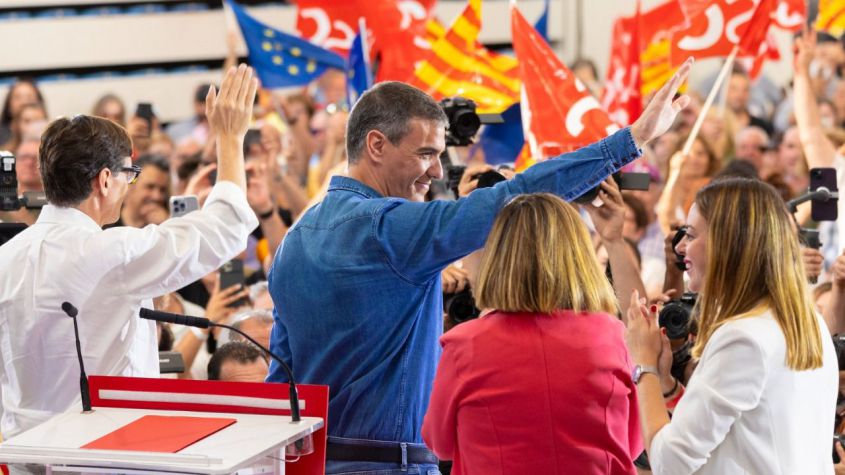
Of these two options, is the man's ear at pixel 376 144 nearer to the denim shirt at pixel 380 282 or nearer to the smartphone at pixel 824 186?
the denim shirt at pixel 380 282

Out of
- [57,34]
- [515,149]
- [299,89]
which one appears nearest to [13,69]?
[57,34]

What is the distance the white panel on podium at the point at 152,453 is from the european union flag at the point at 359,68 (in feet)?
13.1

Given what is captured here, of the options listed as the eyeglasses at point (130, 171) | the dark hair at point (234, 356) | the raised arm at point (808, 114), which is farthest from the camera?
the raised arm at point (808, 114)

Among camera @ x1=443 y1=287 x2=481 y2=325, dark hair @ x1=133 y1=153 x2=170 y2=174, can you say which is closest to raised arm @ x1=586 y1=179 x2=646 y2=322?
camera @ x1=443 y1=287 x2=481 y2=325

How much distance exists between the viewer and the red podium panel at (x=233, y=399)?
233 cm

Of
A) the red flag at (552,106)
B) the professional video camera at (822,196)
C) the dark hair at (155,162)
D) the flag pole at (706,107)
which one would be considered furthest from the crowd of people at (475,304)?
the dark hair at (155,162)

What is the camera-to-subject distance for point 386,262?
2.66 meters

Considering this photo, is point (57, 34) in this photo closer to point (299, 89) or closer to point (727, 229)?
point (299, 89)

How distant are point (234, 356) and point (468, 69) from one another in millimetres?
2155

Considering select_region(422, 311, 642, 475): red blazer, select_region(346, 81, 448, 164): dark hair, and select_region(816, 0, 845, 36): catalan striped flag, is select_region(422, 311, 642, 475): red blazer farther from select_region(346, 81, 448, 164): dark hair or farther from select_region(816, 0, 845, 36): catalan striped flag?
select_region(816, 0, 845, 36): catalan striped flag

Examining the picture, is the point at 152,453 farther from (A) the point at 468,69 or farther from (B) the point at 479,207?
(A) the point at 468,69

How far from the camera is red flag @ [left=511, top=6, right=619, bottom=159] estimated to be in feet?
15.9

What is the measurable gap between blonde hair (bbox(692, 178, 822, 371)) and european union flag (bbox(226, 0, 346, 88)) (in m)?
5.18

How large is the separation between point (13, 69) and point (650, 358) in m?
8.74
